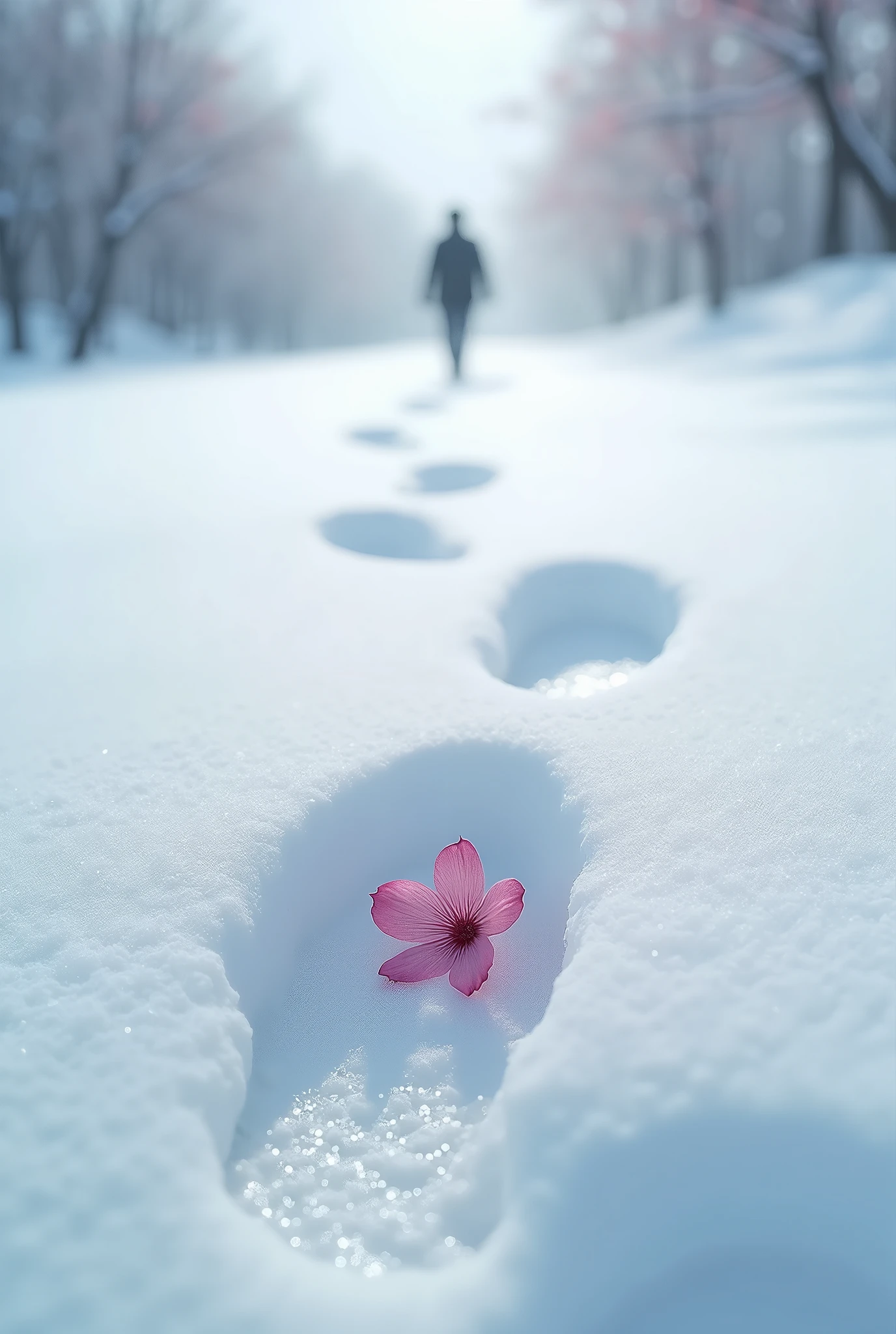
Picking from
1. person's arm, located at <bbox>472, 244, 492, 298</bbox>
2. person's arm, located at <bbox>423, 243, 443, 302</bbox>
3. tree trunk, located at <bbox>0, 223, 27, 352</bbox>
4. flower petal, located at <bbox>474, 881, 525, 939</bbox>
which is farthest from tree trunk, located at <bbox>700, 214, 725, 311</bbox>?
flower petal, located at <bbox>474, 881, 525, 939</bbox>

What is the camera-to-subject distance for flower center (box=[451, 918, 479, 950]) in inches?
55.0

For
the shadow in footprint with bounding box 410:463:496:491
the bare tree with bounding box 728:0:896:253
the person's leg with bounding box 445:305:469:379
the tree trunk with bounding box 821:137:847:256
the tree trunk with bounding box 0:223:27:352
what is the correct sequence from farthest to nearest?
the tree trunk with bounding box 0:223:27:352 < the tree trunk with bounding box 821:137:847:256 < the bare tree with bounding box 728:0:896:253 < the person's leg with bounding box 445:305:469:379 < the shadow in footprint with bounding box 410:463:496:491

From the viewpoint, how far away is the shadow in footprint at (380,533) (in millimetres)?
2793

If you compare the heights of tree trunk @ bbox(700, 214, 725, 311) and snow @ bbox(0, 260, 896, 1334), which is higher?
tree trunk @ bbox(700, 214, 725, 311)

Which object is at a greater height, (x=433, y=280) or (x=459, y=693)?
(x=433, y=280)

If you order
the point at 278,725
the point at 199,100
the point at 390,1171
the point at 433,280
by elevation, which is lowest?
the point at 390,1171

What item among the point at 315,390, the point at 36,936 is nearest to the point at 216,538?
the point at 36,936

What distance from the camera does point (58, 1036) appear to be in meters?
1.16

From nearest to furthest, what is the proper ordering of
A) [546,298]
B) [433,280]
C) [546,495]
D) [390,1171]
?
[390,1171], [546,495], [433,280], [546,298]

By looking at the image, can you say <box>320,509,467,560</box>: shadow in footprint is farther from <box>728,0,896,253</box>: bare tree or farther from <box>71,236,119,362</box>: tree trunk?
<box>71,236,119,362</box>: tree trunk

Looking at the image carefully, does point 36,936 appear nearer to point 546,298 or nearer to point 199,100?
point 199,100

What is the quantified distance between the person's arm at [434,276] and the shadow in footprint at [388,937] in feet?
21.9

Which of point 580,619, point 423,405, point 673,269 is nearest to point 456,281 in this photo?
point 423,405

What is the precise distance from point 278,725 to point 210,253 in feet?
82.9
